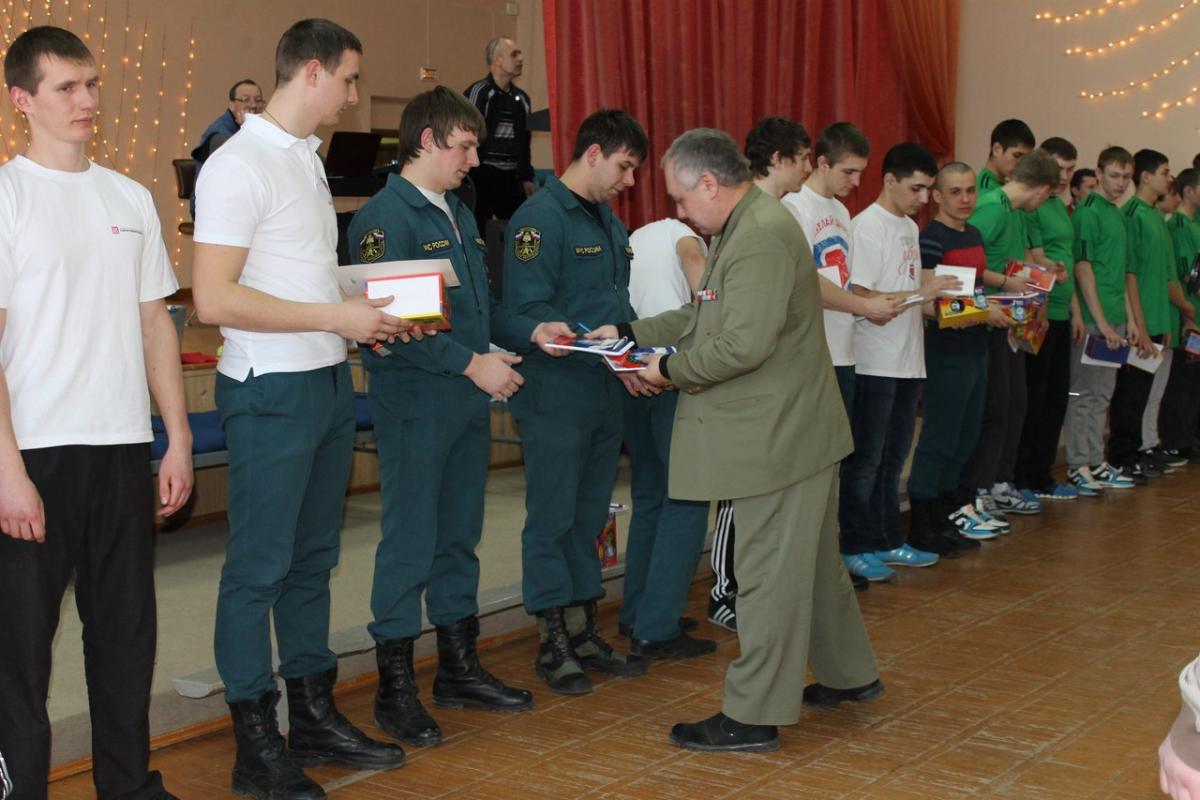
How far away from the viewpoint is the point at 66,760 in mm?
3268

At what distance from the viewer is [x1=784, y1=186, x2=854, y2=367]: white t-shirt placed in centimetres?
472

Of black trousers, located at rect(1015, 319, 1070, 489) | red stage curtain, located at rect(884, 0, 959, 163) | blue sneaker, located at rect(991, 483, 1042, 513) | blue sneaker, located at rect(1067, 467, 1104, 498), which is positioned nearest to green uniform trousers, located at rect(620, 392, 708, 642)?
blue sneaker, located at rect(991, 483, 1042, 513)

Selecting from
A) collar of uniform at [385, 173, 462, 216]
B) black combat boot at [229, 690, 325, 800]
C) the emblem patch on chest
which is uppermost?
collar of uniform at [385, 173, 462, 216]

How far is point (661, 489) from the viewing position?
14.1ft

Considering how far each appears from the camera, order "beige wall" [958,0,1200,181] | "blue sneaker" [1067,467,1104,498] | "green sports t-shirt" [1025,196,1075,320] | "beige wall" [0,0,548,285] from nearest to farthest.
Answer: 1. "green sports t-shirt" [1025,196,1075,320]
2. "blue sneaker" [1067,467,1104,498]
3. "beige wall" [0,0,548,285]
4. "beige wall" [958,0,1200,181]

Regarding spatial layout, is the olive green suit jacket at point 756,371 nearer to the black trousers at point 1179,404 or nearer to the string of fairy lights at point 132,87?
the black trousers at point 1179,404

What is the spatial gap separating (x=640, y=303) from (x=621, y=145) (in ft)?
1.99

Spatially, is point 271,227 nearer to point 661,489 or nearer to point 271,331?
point 271,331

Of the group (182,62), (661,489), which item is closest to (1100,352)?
(661,489)

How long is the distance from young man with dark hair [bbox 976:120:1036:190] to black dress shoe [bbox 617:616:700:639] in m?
2.65

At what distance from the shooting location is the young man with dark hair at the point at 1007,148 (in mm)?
6129

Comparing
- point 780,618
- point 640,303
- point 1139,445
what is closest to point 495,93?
point 640,303

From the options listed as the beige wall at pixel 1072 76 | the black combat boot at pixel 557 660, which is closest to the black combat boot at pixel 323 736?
the black combat boot at pixel 557 660

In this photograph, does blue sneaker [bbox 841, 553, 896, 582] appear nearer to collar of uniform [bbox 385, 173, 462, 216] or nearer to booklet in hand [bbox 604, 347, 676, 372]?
booklet in hand [bbox 604, 347, 676, 372]
